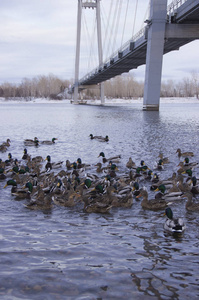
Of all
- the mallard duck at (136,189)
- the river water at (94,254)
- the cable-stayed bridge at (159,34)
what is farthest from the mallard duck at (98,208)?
the cable-stayed bridge at (159,34)

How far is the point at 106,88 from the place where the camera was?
142 m

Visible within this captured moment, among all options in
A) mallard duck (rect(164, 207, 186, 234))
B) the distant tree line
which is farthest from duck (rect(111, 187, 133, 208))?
the distant tree line

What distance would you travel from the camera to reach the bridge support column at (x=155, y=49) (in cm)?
4072

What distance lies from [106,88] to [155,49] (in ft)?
332

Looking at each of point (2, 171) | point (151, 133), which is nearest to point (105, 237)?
point (2, 171)

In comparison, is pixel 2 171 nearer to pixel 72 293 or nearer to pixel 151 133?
pixel 72 293

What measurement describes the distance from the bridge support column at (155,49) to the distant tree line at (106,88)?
96.4 m

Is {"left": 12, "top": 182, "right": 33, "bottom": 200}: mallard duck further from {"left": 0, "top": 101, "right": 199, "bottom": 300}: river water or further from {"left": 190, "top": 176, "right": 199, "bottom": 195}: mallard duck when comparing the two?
{"left": 190, "top": 176, "right": 199, "bottom": 195}: mallard duck

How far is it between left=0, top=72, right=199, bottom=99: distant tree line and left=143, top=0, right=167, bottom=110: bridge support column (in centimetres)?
9640

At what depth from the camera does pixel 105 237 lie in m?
6.20

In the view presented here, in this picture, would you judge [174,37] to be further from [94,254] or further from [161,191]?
[94,254]

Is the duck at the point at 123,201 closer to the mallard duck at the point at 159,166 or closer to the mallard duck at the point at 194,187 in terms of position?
the mallard duck at the point at 194,187

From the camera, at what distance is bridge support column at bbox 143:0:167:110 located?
4072 cm

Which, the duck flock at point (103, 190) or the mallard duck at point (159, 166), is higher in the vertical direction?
the mallard duck at point (159, 166)
